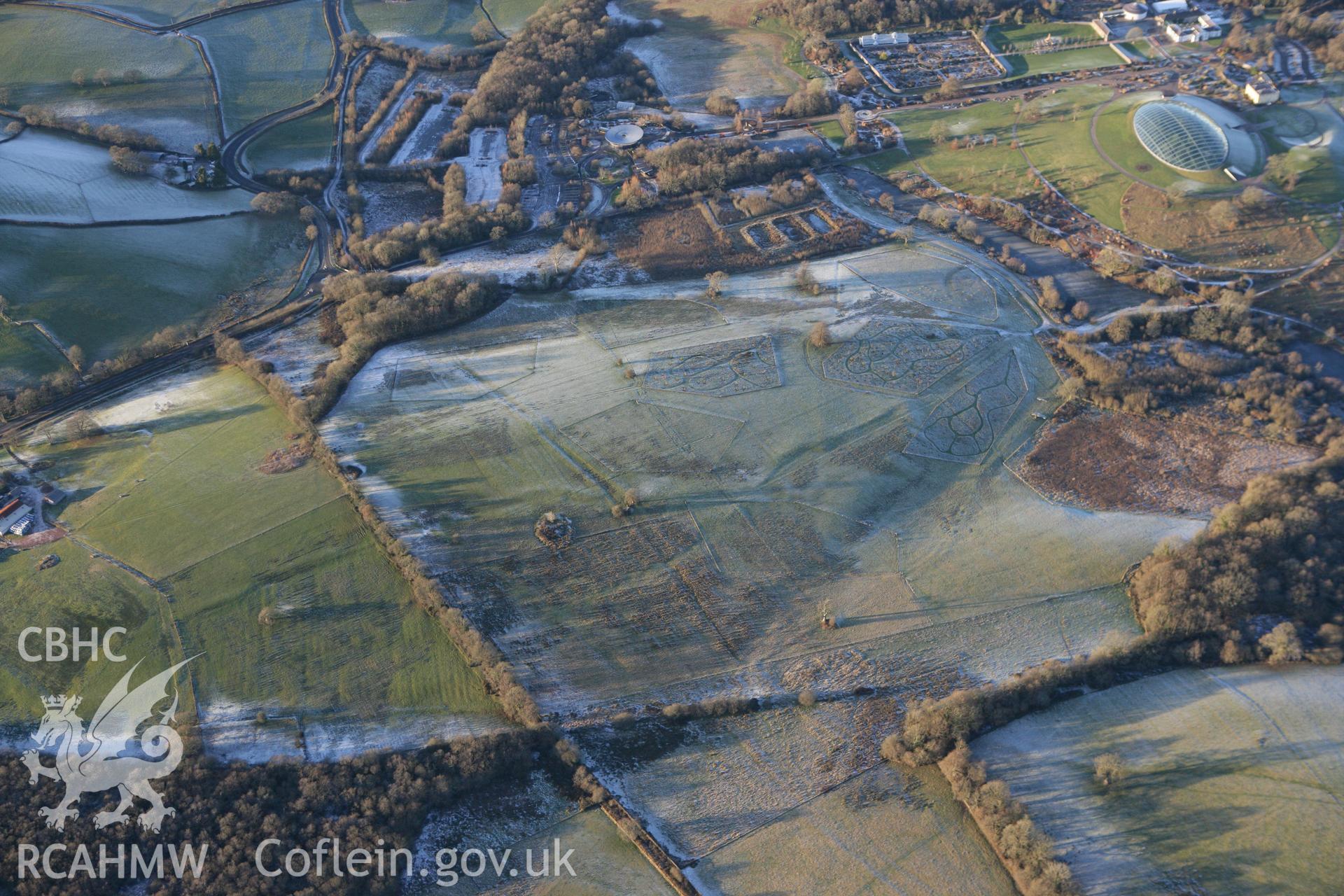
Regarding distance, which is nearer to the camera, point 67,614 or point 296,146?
point 67,614

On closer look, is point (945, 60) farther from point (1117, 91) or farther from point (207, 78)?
point (207, 78)

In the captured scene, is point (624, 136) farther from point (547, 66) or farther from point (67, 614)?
point (67, 614)

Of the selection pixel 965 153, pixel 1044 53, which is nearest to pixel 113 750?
pixel 965 153

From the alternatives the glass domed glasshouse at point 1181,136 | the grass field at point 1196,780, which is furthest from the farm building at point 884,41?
the grass field at point 1196,780

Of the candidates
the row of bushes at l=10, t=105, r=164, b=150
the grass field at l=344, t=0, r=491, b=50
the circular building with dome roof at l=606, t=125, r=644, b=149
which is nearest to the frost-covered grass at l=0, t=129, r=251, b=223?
the row of bushes at l=10, t=105, r=164, b=150

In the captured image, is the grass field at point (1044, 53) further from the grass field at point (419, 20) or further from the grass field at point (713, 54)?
the grass field at point (419, 20)
